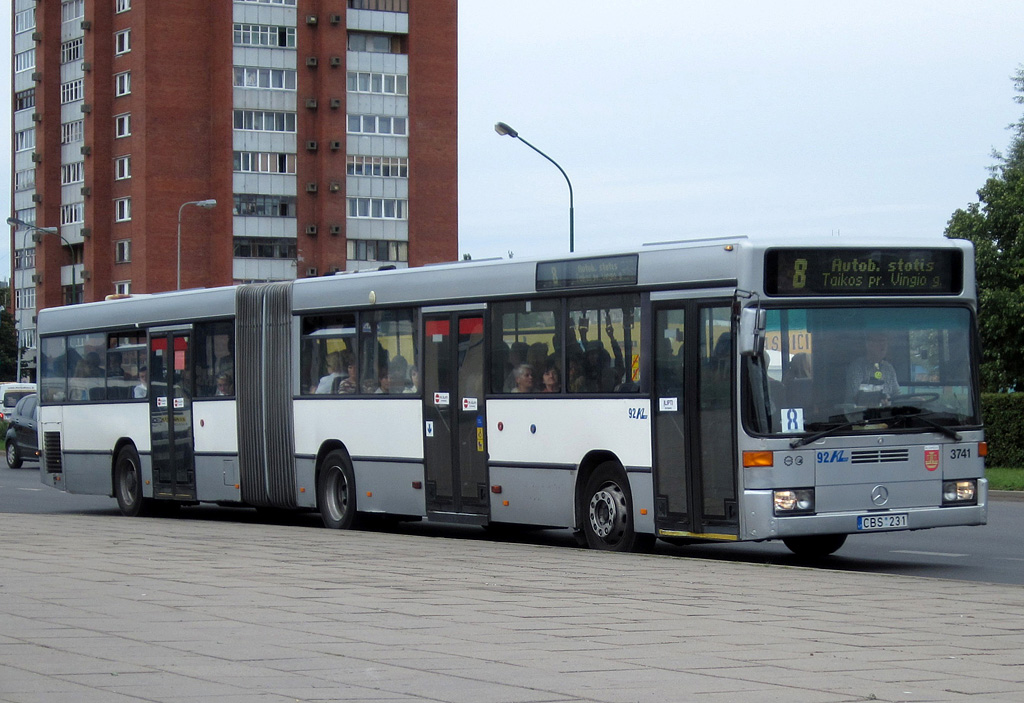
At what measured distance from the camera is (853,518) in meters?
13.8

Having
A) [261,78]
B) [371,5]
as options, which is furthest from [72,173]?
[371,5]

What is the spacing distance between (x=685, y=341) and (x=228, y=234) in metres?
74.8

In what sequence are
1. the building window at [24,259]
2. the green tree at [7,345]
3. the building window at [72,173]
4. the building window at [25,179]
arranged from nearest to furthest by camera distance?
the building window at [72,173]
the building window at [25,179]
the building window at [24,259]
the green tree at [7,345]

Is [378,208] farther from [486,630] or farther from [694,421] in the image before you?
[486,630]

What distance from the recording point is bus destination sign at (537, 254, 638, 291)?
15102mm

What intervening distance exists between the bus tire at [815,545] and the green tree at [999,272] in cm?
2450

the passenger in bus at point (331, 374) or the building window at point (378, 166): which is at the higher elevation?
the building window at point (378, 166)

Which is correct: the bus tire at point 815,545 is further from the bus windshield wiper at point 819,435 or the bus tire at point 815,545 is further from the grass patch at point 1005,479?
the grass patch at point 1005,479

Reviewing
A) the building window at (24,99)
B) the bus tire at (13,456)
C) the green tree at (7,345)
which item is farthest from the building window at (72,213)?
the bus tire at (13,456)

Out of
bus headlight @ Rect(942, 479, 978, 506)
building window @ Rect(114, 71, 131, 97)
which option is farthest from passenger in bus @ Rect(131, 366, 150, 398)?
building window @ Rect(114, 71, 131, 97)

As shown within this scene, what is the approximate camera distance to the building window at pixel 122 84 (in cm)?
8856

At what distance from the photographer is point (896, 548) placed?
1689cm

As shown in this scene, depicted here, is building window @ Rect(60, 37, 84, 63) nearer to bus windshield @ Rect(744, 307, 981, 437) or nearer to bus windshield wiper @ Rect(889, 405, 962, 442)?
bus windshield @ Rect(744, 307, 981, 437)

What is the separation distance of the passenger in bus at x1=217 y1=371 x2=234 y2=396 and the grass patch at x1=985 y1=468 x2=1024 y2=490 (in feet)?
41.4
